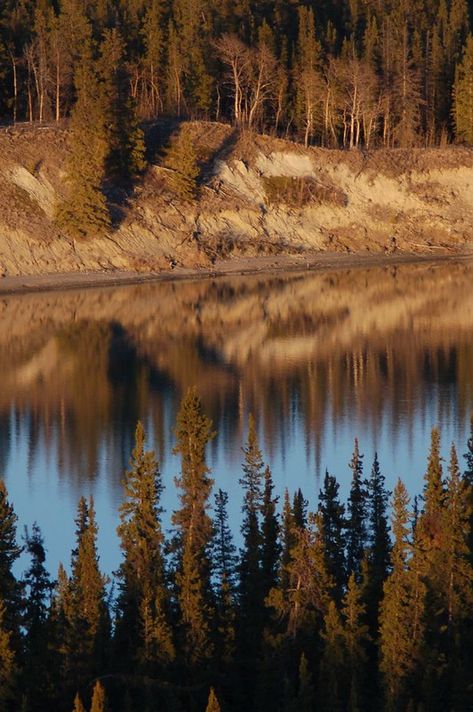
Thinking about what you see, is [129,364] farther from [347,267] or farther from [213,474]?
[347,267]

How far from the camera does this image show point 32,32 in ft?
271

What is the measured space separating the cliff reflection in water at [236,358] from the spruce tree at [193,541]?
22.4 ft

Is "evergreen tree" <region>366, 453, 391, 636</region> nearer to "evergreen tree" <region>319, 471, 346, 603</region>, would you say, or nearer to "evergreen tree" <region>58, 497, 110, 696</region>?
"evergreen tree" <region>319, 471, 346, 603</region>

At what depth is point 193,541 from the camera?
61.7ft

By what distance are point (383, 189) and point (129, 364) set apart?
37669 millimetres

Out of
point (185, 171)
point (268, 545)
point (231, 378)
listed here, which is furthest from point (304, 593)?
point (185, 171)

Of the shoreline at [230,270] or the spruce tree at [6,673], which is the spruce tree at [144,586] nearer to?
the spruce tree at [6,673]

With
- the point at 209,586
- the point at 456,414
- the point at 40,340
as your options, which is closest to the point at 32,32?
the point at 40,340

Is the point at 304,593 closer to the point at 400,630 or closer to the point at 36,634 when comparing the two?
the point at 400,630

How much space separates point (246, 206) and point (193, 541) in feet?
176

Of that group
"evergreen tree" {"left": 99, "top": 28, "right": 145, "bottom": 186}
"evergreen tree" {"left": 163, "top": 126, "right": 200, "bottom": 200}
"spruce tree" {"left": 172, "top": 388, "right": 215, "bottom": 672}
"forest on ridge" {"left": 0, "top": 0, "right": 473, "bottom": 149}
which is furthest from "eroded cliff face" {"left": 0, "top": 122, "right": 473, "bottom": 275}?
"spruce tree" {"left": 172, "top": 388, "right": 215, "bottom": 672}

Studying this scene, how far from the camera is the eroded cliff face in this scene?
64312 mm

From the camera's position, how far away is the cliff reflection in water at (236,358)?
32.1 meters

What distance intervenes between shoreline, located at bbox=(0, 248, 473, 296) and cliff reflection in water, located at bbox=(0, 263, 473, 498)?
2.10m
